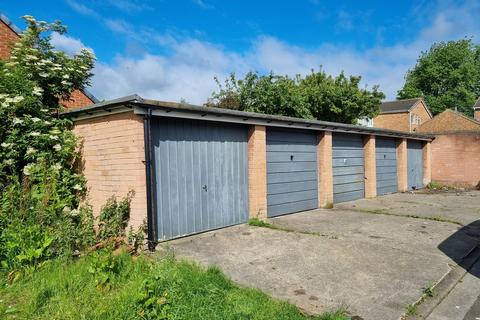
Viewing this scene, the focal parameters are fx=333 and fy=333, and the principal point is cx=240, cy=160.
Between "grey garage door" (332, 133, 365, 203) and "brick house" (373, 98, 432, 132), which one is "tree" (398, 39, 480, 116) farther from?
"grey garage door" (332, 133, 365, 203)

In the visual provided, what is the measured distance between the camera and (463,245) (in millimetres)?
6168

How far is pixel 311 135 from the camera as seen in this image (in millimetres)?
10219

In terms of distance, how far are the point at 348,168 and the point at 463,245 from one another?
5862 mm

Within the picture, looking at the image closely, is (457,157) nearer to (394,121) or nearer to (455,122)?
(455,122)

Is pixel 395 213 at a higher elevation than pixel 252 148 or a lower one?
lower

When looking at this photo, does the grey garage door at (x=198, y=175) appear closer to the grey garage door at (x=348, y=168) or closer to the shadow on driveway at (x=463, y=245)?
the shadow on driveway at (x=463, y=245)

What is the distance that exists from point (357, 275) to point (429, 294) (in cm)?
87

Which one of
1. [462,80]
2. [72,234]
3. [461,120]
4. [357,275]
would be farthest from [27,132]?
[462,80]

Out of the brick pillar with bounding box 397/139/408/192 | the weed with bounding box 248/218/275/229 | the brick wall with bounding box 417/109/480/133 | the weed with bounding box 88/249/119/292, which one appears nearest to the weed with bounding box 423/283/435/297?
the weed with bounding box 248/218/275/229

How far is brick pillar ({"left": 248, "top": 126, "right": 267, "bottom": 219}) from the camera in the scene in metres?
7.94

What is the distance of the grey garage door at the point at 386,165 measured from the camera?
13727 millimetres

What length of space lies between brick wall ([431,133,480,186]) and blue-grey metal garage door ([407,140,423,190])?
109 cm

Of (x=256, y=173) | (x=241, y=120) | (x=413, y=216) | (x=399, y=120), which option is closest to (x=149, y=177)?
(x=241, y=120)

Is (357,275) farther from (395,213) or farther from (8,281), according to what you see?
(395,213)
